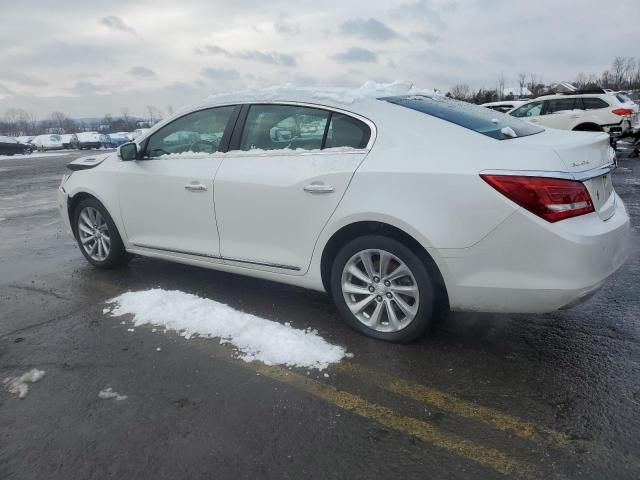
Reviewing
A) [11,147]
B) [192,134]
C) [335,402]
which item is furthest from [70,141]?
[335,402]

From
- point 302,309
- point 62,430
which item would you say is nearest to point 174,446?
point 62,430

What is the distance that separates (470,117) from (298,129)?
3.82 ft

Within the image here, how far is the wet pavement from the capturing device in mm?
2295

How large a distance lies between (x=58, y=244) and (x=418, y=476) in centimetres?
591

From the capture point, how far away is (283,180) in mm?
3588

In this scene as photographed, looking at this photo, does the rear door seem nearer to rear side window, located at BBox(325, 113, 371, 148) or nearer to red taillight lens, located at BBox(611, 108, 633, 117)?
rear side window, located at BBox(325, 113, 371, 148)

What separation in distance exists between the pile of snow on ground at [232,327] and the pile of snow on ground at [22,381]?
2.64ft

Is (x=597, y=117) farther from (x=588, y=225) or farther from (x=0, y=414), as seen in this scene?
(x=0, y=414)

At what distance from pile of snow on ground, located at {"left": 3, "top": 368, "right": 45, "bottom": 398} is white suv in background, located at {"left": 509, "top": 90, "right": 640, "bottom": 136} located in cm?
1428

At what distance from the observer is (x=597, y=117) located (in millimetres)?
14633

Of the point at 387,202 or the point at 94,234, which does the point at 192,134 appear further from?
the point at 387,202

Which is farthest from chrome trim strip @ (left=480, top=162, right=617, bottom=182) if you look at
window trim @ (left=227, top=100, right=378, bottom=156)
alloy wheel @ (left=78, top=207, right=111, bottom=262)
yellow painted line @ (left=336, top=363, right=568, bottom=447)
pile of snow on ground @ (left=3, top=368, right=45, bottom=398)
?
alloy wheel @ (left=78, top=207, right=111, bottom=262)

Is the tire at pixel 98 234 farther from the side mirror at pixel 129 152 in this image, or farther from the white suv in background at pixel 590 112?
the white suv in background at pixel 590 112

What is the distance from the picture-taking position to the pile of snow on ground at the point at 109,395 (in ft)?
9.42
